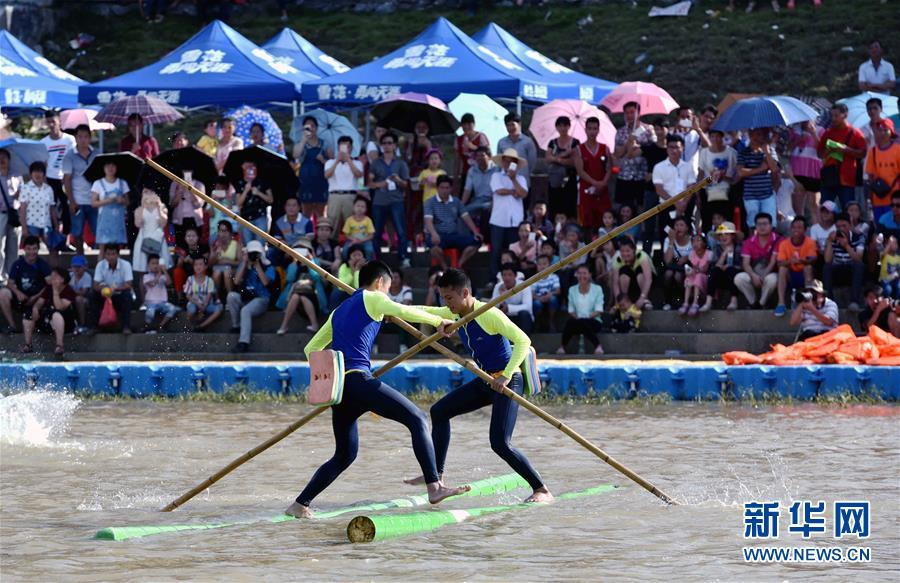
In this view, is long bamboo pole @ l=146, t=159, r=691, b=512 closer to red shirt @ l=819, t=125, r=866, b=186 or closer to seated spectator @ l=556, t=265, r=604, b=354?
seated spectator @ l=556, t=265, r=604, b=354

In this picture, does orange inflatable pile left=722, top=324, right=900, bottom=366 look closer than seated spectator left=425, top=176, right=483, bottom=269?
Yes

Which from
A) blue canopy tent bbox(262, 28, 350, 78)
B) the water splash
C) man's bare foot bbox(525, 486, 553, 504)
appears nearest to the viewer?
man's bare foot bbox(525, 486, 553, 504)

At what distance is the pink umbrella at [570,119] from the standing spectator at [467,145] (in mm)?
715

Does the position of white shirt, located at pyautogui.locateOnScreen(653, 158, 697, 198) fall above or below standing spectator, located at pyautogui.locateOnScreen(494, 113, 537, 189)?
below

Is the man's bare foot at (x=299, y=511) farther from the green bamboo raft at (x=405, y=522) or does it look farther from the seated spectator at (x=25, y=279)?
the seated spectator at (x=25, y=279)

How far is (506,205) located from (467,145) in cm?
115

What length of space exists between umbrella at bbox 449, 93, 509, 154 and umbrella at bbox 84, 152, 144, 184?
4.01 m

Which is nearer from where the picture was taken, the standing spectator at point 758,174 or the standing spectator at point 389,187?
the standing spectator at point 758,174

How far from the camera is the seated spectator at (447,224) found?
1703cm

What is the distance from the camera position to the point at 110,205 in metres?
17.4

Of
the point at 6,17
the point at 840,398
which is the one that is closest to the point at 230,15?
the point at 6,17

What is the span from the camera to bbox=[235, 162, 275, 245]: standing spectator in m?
17.0

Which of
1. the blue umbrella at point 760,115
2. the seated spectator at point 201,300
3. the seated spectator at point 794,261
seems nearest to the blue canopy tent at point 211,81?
the seated spectator at point 201,300

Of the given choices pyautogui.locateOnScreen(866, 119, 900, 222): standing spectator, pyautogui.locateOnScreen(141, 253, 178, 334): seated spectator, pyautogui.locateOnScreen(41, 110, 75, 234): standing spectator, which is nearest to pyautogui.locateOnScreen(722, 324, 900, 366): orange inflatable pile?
pyautogui.locateOnScreen(866, 119, 900, 222): standing spectator
